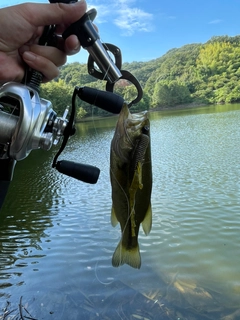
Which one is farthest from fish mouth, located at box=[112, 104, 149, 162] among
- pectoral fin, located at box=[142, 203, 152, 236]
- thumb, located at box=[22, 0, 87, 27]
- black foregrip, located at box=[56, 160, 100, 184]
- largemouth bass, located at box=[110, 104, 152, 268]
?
thumb, located at box=[22, 0, 87, 27]

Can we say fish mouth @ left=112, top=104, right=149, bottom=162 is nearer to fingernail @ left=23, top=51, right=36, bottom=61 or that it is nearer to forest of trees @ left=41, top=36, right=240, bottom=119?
fingernail @ left=23, top=51, right=36, bottom=61

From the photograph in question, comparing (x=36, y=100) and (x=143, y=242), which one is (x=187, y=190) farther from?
(x=36, y=100)

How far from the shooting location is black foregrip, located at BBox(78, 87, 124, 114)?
155cm

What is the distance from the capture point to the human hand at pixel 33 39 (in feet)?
5.24

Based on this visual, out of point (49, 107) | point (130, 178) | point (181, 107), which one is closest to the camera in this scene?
point (49, 107)

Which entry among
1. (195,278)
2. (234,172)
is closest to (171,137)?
(234,172)

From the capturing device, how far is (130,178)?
1.65 metres

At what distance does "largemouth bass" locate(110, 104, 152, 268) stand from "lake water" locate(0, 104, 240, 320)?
177 cm

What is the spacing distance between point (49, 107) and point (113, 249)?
5622 millimetres

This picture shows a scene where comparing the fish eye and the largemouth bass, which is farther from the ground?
the fish eye

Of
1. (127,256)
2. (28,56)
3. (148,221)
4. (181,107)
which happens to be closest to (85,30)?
(28,56)

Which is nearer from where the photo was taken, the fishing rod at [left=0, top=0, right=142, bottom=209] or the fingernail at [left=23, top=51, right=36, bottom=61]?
the fishing rod at [left=0, top=0, right=142, bottom=209]

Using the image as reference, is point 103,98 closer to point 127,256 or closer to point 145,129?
point 145,129

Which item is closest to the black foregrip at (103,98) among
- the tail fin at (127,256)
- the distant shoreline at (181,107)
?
the tail fin at (127,256)
